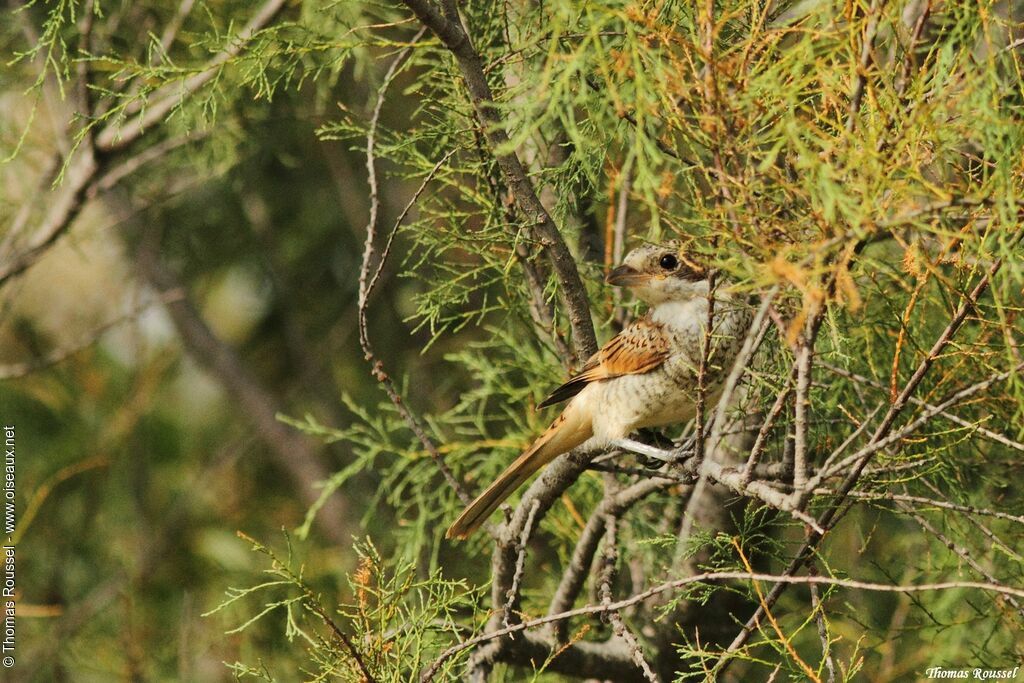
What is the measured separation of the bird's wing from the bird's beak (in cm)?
13

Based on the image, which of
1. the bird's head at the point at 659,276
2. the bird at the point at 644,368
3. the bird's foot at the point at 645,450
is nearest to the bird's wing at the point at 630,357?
the bird at the point at 644,368

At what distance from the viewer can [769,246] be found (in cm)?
206

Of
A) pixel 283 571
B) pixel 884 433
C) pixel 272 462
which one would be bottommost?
pixel 272 462

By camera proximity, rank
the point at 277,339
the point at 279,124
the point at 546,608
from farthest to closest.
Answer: the point at 277,339 → the point at 279,124 → the point at 546,608

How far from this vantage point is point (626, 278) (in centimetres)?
336

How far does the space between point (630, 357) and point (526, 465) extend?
0.54 m

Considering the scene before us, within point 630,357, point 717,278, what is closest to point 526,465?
point 630,357

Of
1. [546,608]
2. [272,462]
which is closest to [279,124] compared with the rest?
[272,462]

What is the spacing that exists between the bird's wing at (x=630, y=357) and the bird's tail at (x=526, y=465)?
147 millimetres

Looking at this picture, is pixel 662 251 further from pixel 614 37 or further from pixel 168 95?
pixel 168 95

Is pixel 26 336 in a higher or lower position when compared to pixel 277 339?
higher

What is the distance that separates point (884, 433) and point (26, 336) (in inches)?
256

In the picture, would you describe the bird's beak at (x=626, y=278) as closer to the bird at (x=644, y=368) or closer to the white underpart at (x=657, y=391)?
the bird at (x=644, y=368)

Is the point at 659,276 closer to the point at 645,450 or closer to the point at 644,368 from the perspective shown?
the point at 644,368
